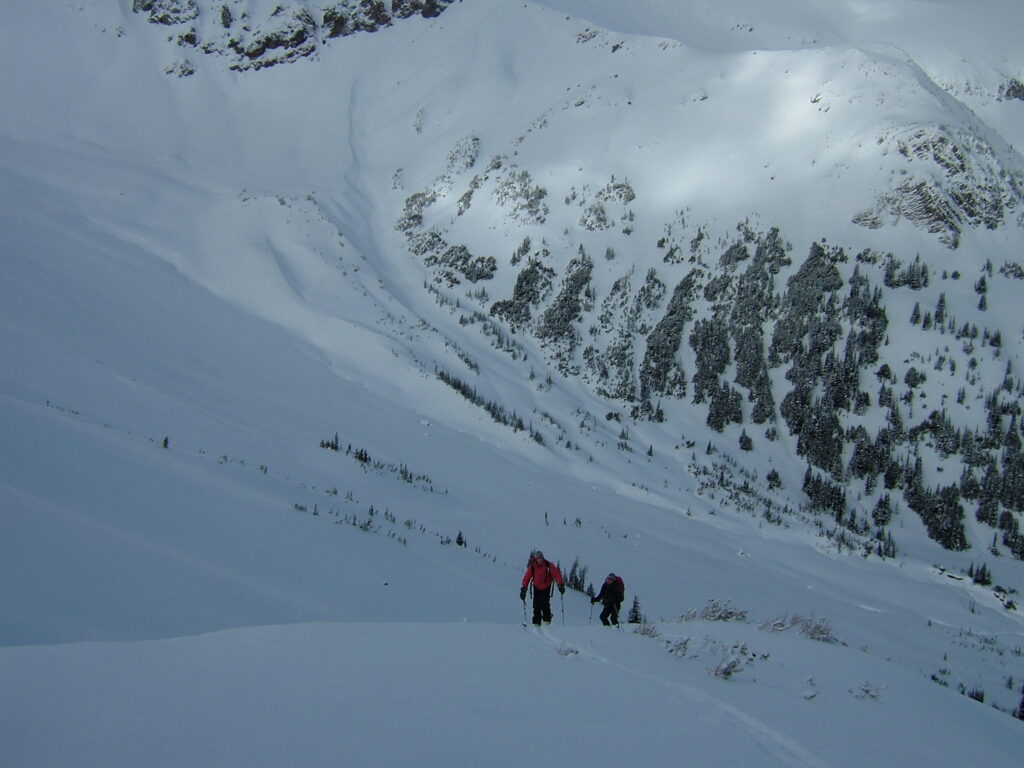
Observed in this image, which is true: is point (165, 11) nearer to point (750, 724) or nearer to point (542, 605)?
point (542, 605)

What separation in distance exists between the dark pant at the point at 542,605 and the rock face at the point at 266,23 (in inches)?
3241

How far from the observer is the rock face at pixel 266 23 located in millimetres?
75500

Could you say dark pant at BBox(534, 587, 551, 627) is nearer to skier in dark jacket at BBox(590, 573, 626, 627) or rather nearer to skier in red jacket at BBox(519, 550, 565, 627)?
skier in red jacket at BBox(519, 550, 565, 627)

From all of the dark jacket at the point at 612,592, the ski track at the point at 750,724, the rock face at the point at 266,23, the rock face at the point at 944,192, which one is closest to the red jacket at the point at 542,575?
the dark jacket at the point at 612,592

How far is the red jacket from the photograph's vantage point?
29.5 ft

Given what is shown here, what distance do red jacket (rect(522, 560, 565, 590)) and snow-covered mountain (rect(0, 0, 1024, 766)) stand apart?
132cm

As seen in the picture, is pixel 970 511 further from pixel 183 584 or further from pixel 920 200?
pixel 183 584

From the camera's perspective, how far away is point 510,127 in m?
61.6

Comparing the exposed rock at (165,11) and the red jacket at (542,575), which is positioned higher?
the exposed rock at (165,11)

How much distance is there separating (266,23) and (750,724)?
92.3 m

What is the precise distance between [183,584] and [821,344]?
40334 millimetres

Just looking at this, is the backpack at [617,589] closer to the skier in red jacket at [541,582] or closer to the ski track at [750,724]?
the skier in red jacket at [541,582]

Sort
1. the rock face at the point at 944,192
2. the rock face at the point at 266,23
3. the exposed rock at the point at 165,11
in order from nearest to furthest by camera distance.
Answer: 1. the rock face at the point at 944,192
2. the rock face at the point at 266,23
3. the exposed rock at the point at 165,11

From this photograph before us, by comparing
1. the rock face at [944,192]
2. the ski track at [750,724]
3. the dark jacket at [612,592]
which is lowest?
the dark jacket at [612,592]
